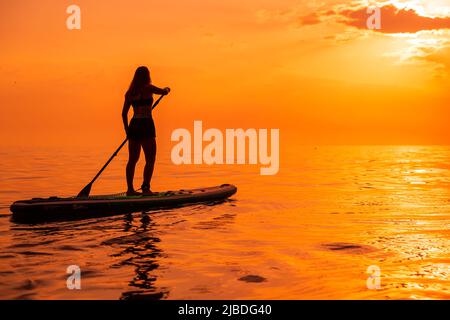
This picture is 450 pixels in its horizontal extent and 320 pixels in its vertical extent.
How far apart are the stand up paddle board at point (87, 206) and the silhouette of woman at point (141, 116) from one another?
0.57 metres

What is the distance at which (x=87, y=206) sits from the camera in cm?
1078

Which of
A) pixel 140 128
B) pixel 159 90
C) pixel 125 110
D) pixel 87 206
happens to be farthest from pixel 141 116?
pixel 87 206

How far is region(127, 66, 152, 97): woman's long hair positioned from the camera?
11305mm

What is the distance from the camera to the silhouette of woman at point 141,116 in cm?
1138

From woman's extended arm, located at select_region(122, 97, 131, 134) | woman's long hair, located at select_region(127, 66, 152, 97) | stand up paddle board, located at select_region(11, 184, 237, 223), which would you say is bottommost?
stand up paddle board, located at select_region(11, 184, 237, 223)

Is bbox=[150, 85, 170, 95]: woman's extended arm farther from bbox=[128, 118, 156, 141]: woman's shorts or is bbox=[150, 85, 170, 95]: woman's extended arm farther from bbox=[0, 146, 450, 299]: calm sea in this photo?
bbox=[0, 146, 450, 299]: calm sea

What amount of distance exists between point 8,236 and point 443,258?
6.78 metres

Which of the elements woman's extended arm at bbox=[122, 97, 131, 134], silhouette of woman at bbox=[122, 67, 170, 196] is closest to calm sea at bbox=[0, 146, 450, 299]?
silhouette of woman at bbox=[122, 67, 170, 196]

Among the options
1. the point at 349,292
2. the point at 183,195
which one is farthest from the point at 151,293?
the point at 183,195

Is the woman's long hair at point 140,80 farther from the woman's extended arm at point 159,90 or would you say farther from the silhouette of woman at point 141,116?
the woman's extended arm at point 159,90

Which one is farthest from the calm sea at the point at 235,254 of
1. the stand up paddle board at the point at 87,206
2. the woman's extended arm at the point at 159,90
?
the woman's extended arm at the point at 159,90

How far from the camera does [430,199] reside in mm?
16141

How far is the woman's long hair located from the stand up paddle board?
234 cm
